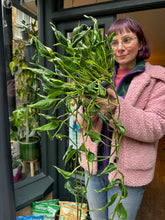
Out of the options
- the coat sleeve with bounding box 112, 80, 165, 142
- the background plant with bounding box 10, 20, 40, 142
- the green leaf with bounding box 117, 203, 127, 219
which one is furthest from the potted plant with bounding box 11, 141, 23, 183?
the green leaf with bounding box 117, 203, 127, 219

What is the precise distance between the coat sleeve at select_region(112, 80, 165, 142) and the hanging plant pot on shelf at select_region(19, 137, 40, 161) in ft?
3.70

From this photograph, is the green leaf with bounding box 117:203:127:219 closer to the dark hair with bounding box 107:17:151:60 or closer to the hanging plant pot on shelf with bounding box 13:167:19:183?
the dark hair with bounding box 107:17:151:60

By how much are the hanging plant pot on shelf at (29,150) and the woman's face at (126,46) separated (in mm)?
1140

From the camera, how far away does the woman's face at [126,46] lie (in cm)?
69

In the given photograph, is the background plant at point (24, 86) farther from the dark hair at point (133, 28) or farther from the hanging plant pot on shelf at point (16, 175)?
the dark hair at point (133, 28)

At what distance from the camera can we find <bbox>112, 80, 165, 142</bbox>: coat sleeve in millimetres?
583

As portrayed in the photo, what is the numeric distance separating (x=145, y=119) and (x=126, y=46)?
1.04ft

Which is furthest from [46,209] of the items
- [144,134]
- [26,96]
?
[144,134]

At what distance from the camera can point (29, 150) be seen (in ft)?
5.00

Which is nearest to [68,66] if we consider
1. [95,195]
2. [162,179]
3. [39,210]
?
[95,195]

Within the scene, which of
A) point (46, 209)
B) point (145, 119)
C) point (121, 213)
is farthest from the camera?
point (46, 209)

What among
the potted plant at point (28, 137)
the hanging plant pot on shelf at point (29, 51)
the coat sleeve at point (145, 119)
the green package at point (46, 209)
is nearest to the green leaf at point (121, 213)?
the coat sleeve at point (145, 119)

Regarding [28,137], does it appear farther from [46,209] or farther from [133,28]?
[133,28]

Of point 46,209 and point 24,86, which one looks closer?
point 46,209
